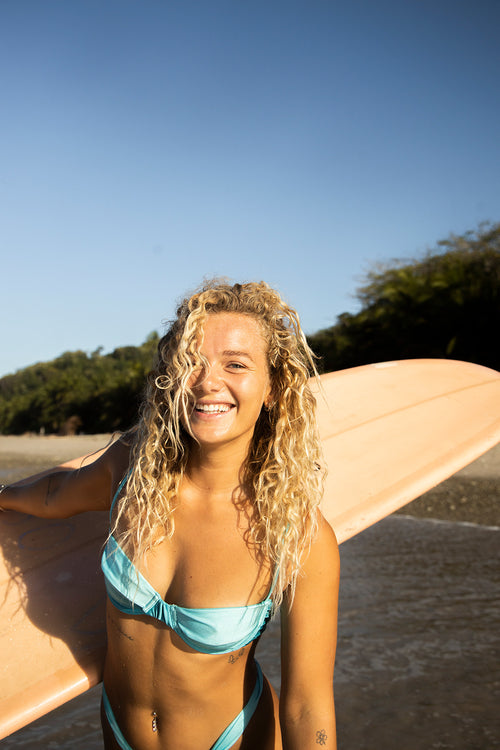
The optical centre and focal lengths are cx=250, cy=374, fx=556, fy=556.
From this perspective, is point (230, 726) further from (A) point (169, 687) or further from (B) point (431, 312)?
(B) point (431, 312)

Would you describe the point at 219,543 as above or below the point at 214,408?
below

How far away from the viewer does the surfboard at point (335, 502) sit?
1.64 m

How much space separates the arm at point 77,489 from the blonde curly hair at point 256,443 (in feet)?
0.30

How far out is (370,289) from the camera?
1731cm

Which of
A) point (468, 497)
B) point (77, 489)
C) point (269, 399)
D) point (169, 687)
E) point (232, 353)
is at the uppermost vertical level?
point (232, 353)

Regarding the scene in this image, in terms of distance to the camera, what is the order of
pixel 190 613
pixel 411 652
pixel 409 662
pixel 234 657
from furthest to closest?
pixel 411 652 < pixel 409 662 < pixel 234 657 < pixel 190 613

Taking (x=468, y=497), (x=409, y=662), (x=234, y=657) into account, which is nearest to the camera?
(x=234, y=657)

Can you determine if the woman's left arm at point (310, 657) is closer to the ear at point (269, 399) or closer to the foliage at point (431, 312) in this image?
the ear at point (269, 399)

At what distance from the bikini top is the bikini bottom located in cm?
25

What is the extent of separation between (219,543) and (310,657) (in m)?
0.32

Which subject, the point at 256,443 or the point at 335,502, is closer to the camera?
the point at 256,443

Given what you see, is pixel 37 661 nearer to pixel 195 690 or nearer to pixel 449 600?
pixel 195 690

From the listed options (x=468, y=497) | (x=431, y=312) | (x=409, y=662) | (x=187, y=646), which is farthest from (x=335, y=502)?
(x=431, y=312)

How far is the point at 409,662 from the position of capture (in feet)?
10.5
